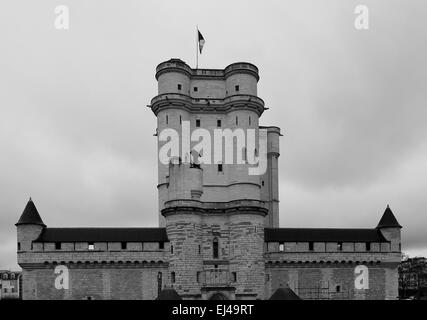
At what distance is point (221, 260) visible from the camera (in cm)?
5200

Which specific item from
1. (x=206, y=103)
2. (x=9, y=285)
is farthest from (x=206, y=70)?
(x=9, y=285)

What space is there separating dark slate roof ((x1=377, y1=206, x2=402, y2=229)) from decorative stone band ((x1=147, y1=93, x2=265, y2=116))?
16.4m

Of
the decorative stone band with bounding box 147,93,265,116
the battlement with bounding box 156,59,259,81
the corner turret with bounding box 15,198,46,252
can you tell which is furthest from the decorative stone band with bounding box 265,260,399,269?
the corner turret with bounding box 15,198,46,252

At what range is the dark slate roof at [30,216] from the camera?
167 feet

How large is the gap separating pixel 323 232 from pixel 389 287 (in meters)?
8.25

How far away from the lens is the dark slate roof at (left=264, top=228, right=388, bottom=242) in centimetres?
5341

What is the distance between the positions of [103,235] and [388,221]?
91.9ft

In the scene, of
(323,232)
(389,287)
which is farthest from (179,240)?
(389,287)

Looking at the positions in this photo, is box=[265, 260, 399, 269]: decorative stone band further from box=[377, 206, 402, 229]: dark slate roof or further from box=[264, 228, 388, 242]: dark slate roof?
box=[377, 206, 402, 229]: dark slate roof

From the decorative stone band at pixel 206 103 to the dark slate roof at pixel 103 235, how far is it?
12.5 meters

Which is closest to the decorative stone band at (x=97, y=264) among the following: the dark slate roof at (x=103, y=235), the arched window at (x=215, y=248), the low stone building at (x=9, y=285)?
the dark slate roof at (x=103, y=235)
